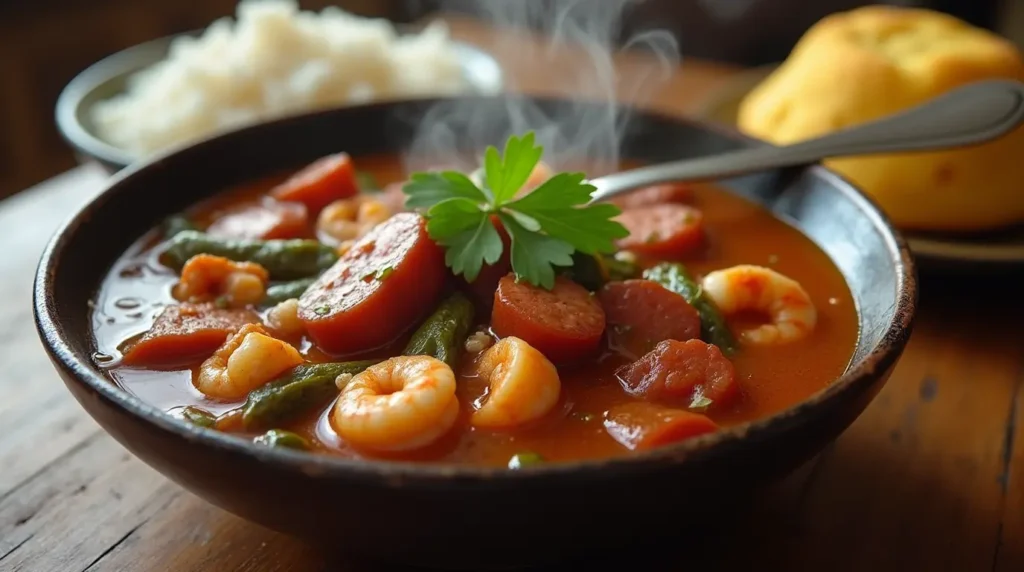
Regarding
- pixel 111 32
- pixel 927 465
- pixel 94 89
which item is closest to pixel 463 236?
pixel 927 465

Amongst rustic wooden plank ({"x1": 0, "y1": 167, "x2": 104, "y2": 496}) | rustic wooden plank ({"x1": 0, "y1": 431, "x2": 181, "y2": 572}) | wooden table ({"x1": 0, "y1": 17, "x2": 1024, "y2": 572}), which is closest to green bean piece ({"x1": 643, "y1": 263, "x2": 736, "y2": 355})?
wooden table ({"x1": 0, "y1": 17, "x2": 1024, "y2": 572})

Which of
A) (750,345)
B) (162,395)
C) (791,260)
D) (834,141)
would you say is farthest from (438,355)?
(834,141)

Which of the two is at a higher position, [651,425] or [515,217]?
[515,217]

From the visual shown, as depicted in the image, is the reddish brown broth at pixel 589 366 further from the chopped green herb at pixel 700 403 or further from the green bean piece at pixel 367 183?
the green bean piece at pixel 367 183

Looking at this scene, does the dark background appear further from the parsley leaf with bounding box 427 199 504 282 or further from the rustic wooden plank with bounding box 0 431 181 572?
the rustic wooden plank with bounding box 0 431 181 572

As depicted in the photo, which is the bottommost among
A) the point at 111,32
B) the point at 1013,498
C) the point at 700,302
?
the point at 1013,498

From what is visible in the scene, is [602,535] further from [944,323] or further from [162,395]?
[944,323]

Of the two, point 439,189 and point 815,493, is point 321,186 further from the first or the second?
point 815,493
